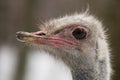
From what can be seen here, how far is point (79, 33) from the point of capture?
812 cm

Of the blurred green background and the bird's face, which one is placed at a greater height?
the blurred green background

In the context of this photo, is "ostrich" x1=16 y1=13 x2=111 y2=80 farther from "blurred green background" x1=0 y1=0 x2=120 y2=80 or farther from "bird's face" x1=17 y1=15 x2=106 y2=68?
"blurred green background" x1=0 y1=0 x2=120 y2=80

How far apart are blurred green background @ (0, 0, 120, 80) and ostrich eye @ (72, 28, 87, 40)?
617cm

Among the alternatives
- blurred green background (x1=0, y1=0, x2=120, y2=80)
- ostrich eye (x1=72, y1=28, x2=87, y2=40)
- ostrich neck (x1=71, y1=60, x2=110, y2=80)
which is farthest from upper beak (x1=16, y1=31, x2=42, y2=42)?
blurred green background (x1=0, y1=0, x2=120, y2=80)

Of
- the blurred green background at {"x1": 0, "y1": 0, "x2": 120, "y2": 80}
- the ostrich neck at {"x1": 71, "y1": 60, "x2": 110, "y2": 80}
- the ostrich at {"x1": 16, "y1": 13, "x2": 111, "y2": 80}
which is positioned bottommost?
the ostrich neck at {"x1": 71, "y1": 60, "x2": 110, "y2": 80}

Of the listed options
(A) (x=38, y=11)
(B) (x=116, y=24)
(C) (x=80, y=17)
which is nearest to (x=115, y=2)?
(B) (x=116, y=24)

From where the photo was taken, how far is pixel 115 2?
581 inches

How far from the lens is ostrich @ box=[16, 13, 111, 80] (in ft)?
26.2

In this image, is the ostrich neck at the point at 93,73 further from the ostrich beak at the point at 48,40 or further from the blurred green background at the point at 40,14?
the blurred green background at the point at 40,14

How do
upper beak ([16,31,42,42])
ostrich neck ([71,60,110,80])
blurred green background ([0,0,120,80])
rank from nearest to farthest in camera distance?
upper beak ([16,31,42,42]) → ostrich neck ([71,60,110,80]) → blurred green background ([0,0,120,80])

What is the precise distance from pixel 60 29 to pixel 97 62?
585 millimetres

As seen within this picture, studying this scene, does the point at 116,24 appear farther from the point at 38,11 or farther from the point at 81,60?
the point at 81,60

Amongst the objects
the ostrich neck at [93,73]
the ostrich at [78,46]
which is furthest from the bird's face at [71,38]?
the ostrich neck at [93,73]

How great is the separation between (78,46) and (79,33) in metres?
0.17
